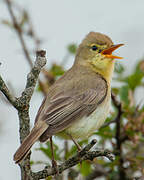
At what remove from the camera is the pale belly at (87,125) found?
3764 millimetres

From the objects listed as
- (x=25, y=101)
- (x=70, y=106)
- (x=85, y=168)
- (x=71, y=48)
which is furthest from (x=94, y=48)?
(x=25, y=101)

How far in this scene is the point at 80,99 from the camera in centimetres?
415

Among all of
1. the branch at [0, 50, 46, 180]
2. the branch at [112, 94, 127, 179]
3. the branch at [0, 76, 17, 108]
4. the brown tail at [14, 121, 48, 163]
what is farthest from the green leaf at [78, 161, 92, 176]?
the branch at [0, 76, 17, 108]

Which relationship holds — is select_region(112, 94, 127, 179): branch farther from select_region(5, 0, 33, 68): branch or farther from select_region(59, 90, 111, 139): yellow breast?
select_region(5, 0, 33, 68): branch

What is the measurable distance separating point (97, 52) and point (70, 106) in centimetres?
119

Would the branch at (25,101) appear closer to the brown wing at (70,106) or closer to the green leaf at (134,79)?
the brown wing at (70,106)

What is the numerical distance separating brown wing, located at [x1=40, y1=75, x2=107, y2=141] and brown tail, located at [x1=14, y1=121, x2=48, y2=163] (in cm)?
5

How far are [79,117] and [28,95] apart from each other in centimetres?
117

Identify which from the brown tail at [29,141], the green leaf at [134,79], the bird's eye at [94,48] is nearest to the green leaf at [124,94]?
the green leaf at [134,79]

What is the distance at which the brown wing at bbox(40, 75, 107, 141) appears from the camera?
3.58 metres

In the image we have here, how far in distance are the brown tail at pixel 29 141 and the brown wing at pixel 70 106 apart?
0.17 feet

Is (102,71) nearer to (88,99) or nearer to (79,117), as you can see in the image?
(88,99)

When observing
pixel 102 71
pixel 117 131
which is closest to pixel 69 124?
pixel 117 131

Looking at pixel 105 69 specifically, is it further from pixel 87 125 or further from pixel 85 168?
pixel 85 168
